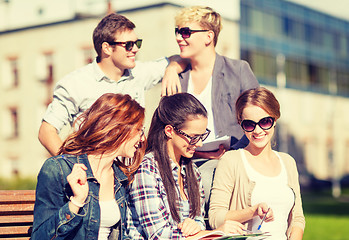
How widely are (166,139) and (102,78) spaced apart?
94 centimetres

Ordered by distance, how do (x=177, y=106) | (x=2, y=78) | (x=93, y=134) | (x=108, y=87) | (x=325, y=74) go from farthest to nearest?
(x=325, y=74)
(x=2, y=78)
(x=108, y=87)
(x=177, y=106)
(x=93, y=134)

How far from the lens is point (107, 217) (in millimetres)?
3869

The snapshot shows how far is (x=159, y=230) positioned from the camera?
12.9ft

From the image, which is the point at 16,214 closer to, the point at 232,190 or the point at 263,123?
the point at 232,190

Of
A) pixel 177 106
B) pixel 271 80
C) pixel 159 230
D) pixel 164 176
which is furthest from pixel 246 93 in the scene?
pixel 271 80

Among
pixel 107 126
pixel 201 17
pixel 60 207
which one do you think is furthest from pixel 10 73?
pixel 60 207

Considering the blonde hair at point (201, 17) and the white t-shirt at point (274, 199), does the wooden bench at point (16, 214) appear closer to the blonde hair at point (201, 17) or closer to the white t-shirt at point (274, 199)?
the white t-shirt at point (274, 199)

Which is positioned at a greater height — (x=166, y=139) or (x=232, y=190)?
(x=166, y=139)

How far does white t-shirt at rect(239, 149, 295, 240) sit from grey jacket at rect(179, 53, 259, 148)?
0.63 m

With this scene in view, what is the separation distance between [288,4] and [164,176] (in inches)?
1863

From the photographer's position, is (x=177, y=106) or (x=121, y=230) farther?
(x=177, y=106)

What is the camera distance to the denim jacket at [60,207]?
3.58m

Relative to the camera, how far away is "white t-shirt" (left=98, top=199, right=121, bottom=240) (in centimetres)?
387

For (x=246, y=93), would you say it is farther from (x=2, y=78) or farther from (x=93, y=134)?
(x=2, y=78)
